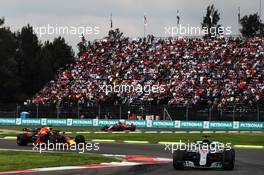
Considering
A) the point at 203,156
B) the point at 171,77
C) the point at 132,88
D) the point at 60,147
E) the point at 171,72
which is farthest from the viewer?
the point at 171,72

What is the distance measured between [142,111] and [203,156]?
107 ft

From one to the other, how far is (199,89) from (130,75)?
9.32 meters

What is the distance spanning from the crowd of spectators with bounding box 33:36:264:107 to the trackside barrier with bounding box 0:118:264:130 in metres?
1.74

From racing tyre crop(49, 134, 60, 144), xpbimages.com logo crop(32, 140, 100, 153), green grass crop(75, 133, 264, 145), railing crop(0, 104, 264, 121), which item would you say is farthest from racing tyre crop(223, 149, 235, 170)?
railing crop(0, 104, 264, 121)

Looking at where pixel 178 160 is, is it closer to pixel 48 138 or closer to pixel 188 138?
pixel 48 138

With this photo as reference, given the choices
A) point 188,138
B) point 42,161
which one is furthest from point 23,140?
point 188,138

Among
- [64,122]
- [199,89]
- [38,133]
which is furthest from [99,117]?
[38,133]

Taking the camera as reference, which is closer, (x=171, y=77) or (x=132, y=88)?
(x=132, y=88)

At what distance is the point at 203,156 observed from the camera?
1538cm

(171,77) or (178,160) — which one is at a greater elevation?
(171,77)

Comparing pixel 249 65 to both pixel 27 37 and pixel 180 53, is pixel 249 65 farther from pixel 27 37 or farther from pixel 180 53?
pixel 27 37

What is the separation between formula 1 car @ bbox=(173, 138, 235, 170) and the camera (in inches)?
599

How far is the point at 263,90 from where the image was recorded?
147 feet

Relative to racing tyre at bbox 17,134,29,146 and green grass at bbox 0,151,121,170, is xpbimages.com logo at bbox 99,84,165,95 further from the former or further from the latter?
green grass at bbox 0,151,121,170
